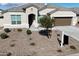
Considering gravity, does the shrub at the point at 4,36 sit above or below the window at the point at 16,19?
below

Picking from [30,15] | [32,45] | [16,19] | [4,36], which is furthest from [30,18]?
[4,36]

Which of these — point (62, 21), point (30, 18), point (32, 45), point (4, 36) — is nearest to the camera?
point (4, 36)

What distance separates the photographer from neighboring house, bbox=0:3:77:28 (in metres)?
13.7

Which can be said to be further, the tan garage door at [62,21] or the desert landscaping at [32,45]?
the tan garage door at [62,21]

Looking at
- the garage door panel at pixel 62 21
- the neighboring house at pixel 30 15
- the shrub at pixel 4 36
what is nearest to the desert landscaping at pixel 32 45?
the shrub at pixel 4 36

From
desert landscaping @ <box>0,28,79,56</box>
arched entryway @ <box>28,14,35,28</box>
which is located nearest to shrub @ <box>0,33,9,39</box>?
desert landscaping @ <box>0,28,79,56</box>

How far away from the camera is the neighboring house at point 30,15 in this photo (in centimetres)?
1371

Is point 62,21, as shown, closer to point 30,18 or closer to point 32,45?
point 30,18

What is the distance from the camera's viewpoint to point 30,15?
14.5 m

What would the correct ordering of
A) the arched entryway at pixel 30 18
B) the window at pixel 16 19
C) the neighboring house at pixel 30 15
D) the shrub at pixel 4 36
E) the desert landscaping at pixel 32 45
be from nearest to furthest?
the desert landscaping at pixel 32 45
the shrub at pixel 4 36
the neighboring house at pixel 30 15
the arched entryway at pixel 30 18
the window at pixel 16 19

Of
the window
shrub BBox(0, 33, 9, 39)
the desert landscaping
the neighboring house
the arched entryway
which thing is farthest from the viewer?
the window

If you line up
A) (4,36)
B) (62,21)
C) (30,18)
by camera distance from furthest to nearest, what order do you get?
(62,21) < (30,18) < (4,36)

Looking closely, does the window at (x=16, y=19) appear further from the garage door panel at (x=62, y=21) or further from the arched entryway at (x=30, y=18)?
the garage door panel at (x=62, y=21)

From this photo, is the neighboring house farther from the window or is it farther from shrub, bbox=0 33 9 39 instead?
shrub, bbox=0 33 9 39
